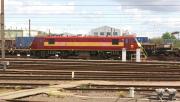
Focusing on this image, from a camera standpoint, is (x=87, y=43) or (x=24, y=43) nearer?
(x=87, y=43)

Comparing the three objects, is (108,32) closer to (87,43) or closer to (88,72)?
(87,43)

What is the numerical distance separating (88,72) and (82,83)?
4.61 meters

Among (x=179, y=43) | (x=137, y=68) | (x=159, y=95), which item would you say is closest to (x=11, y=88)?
(x=159, y=95)

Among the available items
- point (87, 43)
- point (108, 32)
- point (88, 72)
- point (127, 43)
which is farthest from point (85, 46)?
point (108, 32)

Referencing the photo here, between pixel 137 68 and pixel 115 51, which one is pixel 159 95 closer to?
pixel 137 68

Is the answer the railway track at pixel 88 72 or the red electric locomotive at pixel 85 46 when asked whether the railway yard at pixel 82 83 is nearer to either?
the railway track at pixel 88 72

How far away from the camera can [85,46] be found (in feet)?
169

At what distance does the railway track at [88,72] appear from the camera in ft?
A: 78.0

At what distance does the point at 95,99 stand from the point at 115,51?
35.0 m

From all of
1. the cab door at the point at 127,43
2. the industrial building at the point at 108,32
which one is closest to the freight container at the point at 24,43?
the cab door at the point at 127,43

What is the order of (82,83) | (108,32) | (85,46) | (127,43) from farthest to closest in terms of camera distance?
(108,32), (85,46), (127,43), (82,83)

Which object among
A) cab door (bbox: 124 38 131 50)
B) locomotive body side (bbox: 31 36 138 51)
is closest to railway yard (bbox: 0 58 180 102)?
locomotive body side (bbox: 31 36 138 51)

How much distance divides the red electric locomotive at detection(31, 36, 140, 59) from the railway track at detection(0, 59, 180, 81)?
758 inches

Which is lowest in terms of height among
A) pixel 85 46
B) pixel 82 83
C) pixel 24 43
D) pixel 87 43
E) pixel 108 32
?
pixel 82 83
